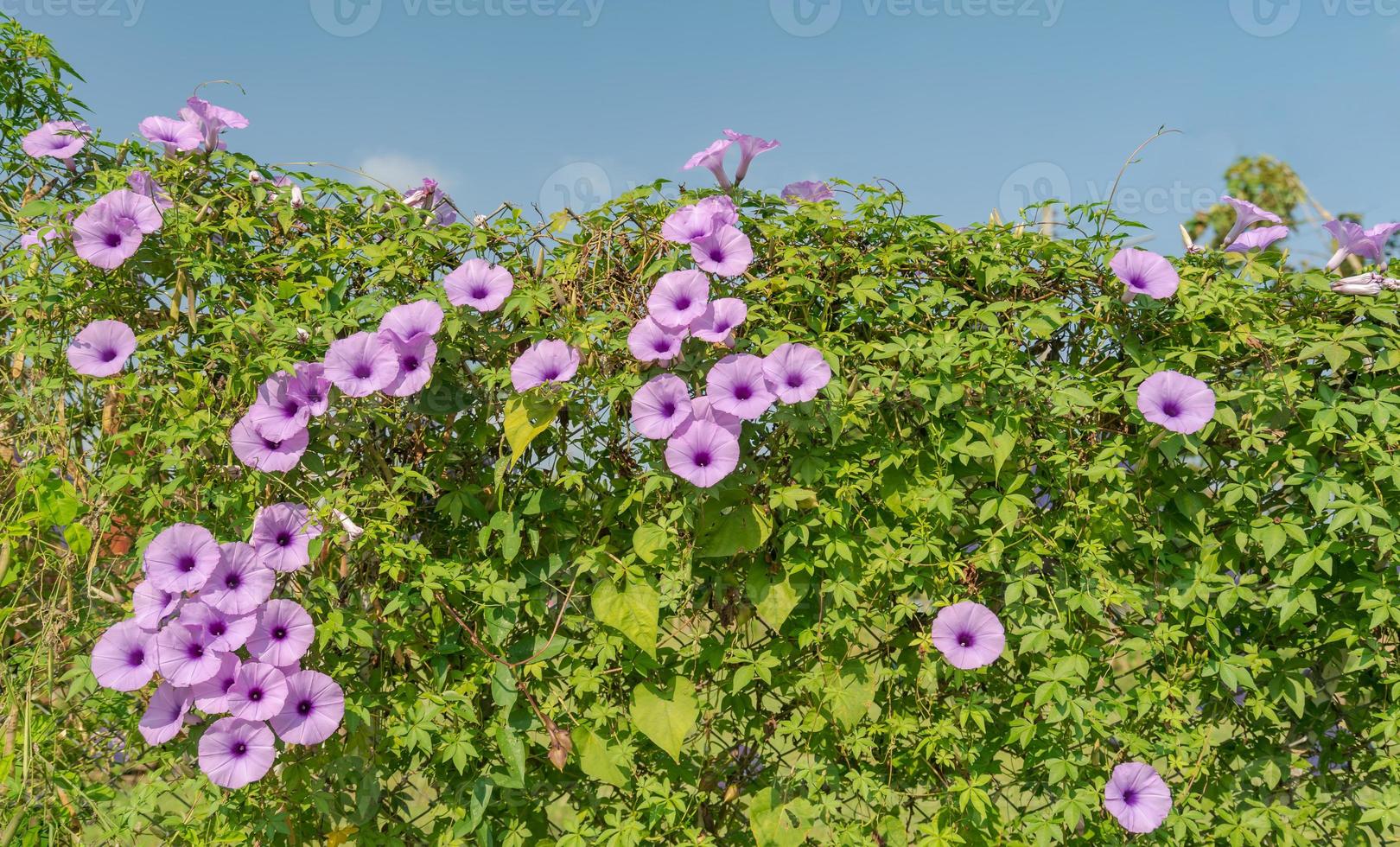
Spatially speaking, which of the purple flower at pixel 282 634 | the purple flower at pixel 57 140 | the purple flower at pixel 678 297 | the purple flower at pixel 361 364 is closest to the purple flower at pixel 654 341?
the purple flower at pixel 678 297

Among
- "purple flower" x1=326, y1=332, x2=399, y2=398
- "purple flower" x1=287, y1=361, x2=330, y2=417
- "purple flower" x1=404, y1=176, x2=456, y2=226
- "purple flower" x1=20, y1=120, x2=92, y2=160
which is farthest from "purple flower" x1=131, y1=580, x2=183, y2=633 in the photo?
"purple flower" x1=20, y1=120, x2=92, y2=160

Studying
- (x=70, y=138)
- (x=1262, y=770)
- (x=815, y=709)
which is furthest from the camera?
(x=70, y=138)

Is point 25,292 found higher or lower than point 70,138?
lower

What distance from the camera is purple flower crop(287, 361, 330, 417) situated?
2.34 meters

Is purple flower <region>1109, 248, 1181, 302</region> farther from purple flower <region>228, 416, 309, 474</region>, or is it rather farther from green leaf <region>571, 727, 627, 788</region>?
purple flower <region>228, 416, 309, 474</region>

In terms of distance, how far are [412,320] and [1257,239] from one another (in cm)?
222

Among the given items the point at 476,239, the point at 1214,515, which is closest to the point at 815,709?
the point at 1214,515

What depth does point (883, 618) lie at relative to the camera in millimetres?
2301

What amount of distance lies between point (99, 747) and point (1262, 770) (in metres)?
3.10

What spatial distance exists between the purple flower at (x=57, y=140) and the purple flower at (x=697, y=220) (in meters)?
1.72

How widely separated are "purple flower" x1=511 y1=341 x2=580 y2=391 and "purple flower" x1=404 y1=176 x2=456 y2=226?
59 centimetres

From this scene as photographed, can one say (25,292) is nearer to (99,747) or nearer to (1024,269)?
(99,747)

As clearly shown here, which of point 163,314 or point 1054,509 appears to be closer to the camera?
point 1054,509

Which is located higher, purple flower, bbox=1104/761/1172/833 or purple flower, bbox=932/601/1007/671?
purple flower, bbox=932/601/1007/671
